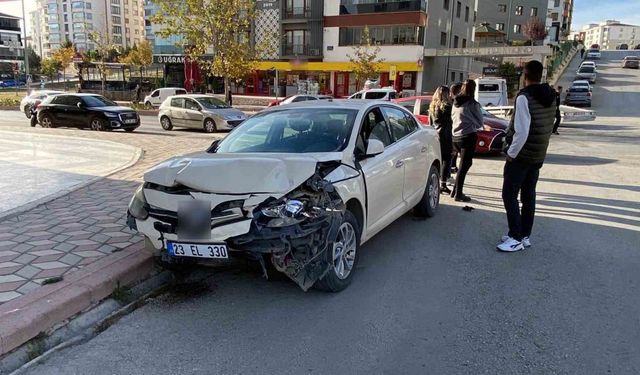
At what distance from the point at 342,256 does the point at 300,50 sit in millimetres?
43982

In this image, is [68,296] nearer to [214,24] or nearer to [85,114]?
[85,114]

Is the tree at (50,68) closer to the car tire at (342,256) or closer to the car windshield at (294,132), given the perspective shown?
the car windshield at (294,132)

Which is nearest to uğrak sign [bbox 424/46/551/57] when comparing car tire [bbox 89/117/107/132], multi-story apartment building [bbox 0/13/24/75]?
car tire [bbox 89/117/107/132]

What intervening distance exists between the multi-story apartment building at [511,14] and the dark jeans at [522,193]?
220 ft

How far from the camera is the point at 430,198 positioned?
6.64 meters

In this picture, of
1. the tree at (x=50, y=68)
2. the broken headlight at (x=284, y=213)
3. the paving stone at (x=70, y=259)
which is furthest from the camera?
the tree at (x=50, y=68)

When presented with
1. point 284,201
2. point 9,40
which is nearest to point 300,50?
point 284,201

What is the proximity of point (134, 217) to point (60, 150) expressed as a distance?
973 cm

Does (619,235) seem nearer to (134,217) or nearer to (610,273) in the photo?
(610,273)

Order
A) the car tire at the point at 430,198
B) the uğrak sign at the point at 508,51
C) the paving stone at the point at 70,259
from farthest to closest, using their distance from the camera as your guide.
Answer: the uğrak sign at the point at 508,51 → the car tire at the point at 430,198 → the paving stone at the point at 70,259

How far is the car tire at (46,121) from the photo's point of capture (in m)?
19.8

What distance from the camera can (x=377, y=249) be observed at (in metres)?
5.44

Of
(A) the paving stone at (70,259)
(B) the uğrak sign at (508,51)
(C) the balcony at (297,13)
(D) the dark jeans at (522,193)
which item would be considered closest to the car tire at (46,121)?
(A) the paving stone at (70,259)

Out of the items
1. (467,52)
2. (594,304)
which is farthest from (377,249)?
(467,52)
